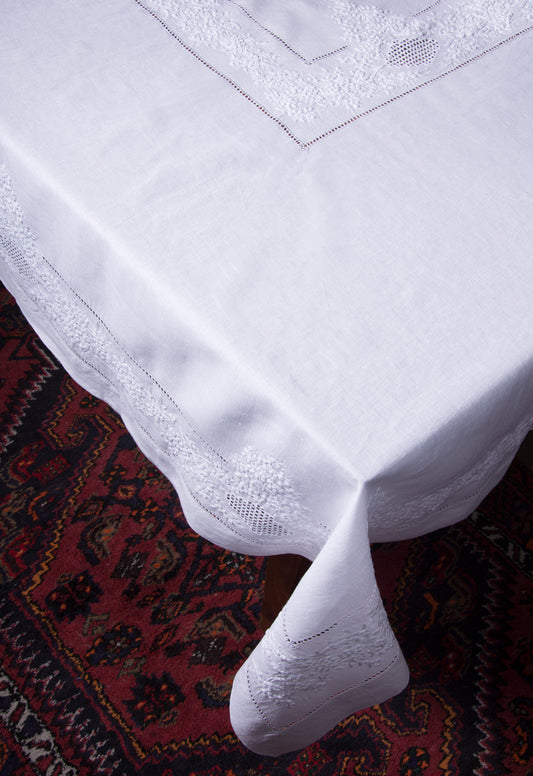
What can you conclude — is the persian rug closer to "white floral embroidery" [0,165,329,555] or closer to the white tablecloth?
the white tablecloth

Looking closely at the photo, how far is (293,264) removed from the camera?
23.3 inches

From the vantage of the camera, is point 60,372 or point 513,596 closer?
point 513,596

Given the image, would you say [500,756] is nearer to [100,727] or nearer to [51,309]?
[100,727]

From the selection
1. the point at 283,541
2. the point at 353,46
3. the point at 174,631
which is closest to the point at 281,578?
the point at 283,541

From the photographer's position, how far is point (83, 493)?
134 cm

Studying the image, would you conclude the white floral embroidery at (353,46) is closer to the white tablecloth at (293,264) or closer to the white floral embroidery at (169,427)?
Result: the white tablecloth at (293,264)

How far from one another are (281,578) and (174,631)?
39 centimetres

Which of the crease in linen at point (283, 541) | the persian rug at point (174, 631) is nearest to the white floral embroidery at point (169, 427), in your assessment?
the crease in linen at point (283, 541)

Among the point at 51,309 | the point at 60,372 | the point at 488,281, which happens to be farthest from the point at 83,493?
the point at 488,281

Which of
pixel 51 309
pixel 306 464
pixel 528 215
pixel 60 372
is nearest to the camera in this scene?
pixel 306 464

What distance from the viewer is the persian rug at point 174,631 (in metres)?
1.06

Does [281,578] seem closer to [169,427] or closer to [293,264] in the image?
[169,427]

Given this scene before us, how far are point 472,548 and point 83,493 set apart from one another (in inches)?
31.9

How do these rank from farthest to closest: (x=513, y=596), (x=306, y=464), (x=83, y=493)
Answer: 1. (x=83, y=493)
2. (x=513, y=596)
3. (x=306, y=464)
